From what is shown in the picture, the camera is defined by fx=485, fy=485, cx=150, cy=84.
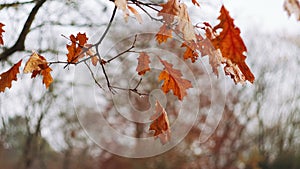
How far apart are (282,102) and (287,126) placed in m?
0.37

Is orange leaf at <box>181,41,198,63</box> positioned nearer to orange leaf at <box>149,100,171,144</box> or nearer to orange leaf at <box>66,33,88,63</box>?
orange leaf at <box>149,100,171,144</box>

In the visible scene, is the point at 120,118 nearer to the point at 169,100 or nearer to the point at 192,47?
the point at 169,100

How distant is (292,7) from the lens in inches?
35.1

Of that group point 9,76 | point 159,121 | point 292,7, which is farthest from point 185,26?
point 9,76

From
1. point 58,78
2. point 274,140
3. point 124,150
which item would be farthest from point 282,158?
point 58,78

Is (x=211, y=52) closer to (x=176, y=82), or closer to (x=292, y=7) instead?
(x=176, y=82)

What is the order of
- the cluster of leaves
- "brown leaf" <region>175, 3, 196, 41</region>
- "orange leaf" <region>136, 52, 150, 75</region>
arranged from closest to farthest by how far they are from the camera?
the cluster of leaves, "brown leaf" <region>175, 3, 196, 41</region>, "orange leaf" <region>136, 52, 150, 75</region>

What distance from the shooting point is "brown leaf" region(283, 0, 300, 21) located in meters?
0.88

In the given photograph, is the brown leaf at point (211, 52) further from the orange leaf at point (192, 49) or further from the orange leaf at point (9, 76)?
the orange leaf at point (9, 76)

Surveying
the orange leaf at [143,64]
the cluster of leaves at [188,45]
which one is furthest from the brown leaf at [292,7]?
the orange leaf at [143,64]

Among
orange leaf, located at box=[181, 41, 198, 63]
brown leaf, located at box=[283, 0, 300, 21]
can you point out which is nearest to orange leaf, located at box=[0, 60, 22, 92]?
orange leaf, located at box=[181, 41, 198, 63]

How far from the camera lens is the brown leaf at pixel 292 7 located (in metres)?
0.88

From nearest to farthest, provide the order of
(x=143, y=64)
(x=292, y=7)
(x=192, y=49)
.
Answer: (x=292, y=7)
(x=192, y=49)
(x=143, y=64)

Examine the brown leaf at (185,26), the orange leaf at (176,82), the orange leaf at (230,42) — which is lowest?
the orange leaf at (230,42)
